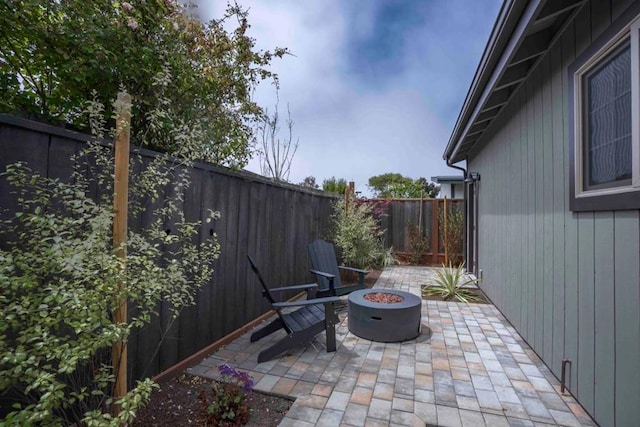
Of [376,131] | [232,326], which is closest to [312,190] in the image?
[232,326]

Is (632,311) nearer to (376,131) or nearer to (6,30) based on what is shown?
(6,30)

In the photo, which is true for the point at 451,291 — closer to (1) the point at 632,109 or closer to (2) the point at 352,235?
(2) the point at 352,235

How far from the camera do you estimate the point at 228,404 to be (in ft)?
6.11

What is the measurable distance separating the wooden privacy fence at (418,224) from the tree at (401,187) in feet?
4.10

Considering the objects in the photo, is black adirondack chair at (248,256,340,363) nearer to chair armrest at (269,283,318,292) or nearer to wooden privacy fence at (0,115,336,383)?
chair armrest at (269,283,318,292)

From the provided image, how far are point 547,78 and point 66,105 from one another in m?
3.76

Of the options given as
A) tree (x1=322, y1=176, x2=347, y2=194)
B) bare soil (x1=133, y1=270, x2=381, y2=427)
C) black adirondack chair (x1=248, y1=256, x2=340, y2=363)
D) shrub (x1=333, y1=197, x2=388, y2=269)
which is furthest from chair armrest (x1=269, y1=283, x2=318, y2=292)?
tree (x1=322, y1=176, x2=347, y2=194)

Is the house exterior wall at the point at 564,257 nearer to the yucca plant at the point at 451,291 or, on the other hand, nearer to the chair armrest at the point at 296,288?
the yucca plant at the point at 451,291

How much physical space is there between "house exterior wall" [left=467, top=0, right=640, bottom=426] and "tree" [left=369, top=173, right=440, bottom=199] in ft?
19.5

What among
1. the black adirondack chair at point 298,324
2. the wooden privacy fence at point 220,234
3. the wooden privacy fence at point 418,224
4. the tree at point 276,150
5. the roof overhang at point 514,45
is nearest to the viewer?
the wooden privacy fence at point 220,234

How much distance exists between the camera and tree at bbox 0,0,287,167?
1.81 metres

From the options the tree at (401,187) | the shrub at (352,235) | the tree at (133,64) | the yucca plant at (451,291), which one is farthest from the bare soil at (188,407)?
the tree at (401,187)

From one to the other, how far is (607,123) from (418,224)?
632 centimetres

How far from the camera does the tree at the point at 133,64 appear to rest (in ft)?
5.93
